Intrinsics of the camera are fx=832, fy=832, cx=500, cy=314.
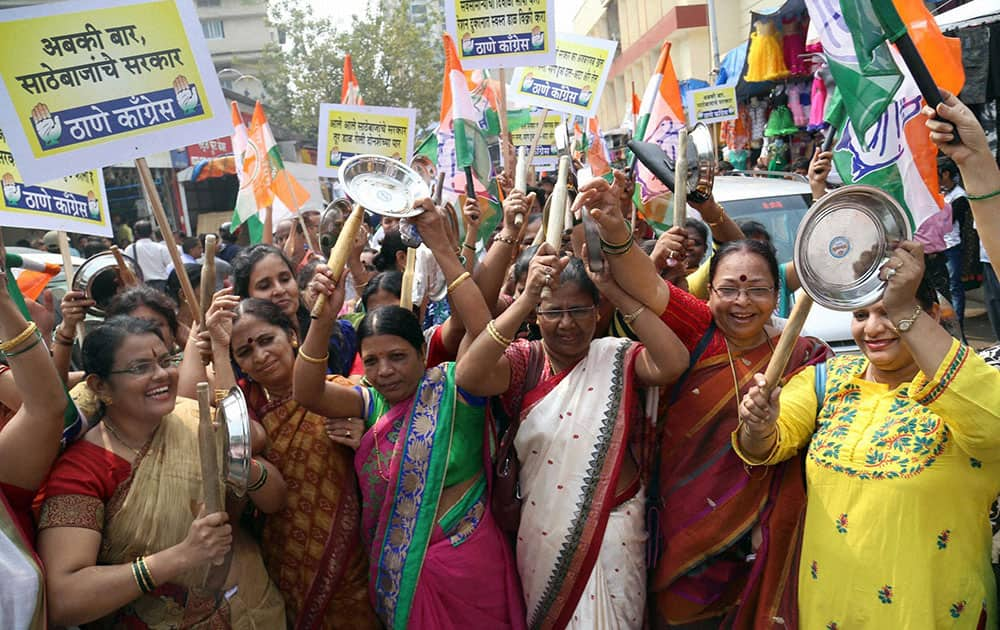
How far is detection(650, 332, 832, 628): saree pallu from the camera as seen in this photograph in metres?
2.63

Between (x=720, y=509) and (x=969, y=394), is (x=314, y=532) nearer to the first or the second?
(x=720, y=509)

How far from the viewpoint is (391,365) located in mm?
2795

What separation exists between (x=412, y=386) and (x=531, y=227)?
103 inches

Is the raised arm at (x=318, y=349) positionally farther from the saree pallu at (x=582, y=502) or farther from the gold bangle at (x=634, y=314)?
the gold bangle at (x=634, y=314)

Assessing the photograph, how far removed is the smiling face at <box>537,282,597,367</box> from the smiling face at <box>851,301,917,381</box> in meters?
0.86

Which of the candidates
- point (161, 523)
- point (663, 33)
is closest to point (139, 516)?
point (161, 523)

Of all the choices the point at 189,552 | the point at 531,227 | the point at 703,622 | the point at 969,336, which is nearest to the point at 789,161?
the point at 969,336

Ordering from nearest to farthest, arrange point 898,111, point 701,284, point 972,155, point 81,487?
point 972,155
point 81,487
point 898,111
point 701,284

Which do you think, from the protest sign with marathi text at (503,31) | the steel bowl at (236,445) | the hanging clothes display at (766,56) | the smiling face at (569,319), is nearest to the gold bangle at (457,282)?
the smiling face at (569,319)

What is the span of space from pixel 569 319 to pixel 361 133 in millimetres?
3693

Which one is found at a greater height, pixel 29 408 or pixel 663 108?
pixel 29 408

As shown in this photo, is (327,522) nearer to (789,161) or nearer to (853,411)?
(853,411)

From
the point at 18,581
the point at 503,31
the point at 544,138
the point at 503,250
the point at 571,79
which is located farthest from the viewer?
the point at 544,138

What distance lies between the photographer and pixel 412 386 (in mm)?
2822
